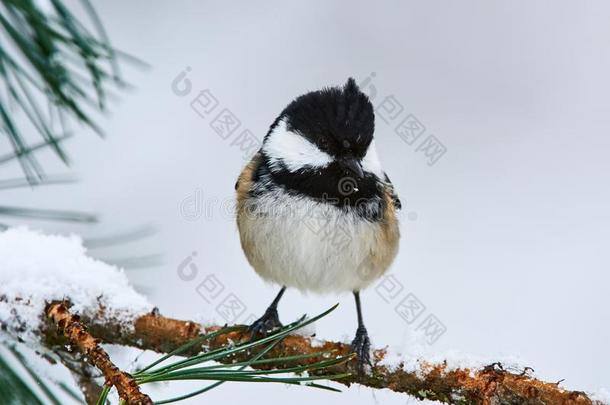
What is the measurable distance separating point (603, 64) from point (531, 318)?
1.29 metres

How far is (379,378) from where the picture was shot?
1.38m

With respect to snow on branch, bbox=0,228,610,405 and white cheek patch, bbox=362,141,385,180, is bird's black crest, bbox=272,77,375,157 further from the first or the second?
snow on branch, bbox=0,228,610,405

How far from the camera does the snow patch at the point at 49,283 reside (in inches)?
47.5

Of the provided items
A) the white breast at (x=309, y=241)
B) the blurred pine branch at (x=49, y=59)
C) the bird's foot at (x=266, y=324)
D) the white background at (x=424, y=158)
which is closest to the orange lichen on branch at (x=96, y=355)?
the blurred pine branch at (x=49, y=59)

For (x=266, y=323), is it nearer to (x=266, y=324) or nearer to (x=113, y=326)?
(x=266, y=324)

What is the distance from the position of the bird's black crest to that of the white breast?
6.4 inches

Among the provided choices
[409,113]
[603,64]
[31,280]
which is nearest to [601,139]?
[603,64]

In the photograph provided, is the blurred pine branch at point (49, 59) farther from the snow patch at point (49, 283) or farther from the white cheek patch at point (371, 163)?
the white cheek patch at point (371, 163)

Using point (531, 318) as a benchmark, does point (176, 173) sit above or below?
below

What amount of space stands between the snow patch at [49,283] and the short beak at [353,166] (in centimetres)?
69

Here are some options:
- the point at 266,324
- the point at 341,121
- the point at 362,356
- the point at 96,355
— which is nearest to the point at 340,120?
the point at 341,121

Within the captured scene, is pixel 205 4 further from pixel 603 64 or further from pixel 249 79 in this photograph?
pixel 603 64

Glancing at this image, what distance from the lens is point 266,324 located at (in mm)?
1985

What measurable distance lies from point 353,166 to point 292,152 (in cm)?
20
